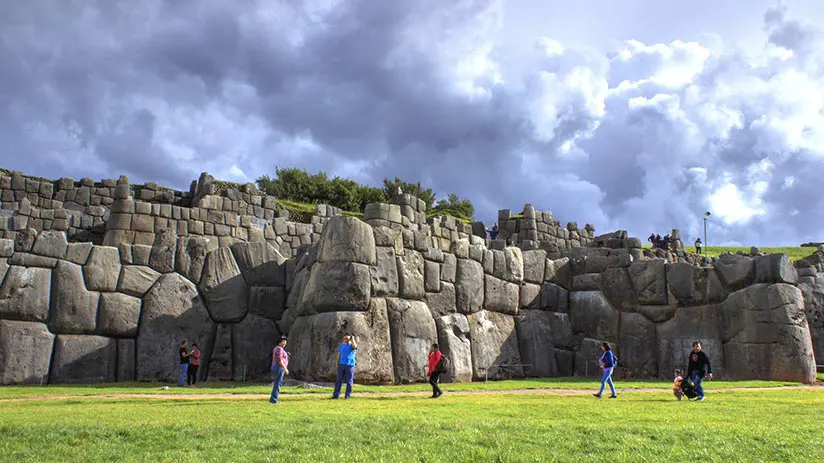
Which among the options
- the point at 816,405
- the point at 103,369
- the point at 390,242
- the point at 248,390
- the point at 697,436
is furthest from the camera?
the point at 390,242

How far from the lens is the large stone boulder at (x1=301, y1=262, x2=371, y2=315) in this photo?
1722cm

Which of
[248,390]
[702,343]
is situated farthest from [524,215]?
[248,390]

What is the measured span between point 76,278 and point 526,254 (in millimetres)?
13699

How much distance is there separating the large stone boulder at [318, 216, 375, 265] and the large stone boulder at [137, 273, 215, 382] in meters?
3.87

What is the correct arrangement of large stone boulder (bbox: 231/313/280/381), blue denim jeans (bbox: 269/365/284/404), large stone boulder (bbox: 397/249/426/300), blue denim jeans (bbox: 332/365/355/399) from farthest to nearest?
1. large stone boulder (bbox: 231/313/280/381)
2. large stone boulder (bbox: 397/249/426/300)
3. blue denim jeans (bbox: 332/365/355/399)
4. blue denim jeans (bbox: 269/365/284/404)

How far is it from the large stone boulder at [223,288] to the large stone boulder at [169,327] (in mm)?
281

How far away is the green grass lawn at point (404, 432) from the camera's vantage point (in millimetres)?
7547

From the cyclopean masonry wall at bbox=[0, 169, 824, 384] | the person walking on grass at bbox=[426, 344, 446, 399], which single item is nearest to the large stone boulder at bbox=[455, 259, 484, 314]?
the cyclopean masonry wall at bbox=[0, 169, 824, 384]

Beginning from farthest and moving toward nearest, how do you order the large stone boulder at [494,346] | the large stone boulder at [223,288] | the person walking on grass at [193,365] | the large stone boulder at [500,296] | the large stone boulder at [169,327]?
the large stone boulder at [500,296]
the large stone boulder at [494,346]
the large stone boulder at [223,288]
the large stone boulder at [169,327]
the person walking on grass at [193,365]

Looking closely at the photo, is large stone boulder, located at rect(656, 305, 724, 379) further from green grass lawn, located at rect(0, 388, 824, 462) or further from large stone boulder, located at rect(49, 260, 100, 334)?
large stone boulder, located at rect(49, 260, 100, 334)

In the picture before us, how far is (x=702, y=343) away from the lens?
20875mm

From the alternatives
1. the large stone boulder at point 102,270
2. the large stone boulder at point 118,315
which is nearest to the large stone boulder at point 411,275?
the large stone boulder at point 118,315

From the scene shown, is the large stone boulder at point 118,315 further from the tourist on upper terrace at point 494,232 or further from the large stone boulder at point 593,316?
the tourist on upper terrace at point 494,232

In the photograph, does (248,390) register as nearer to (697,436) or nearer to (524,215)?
(697,436)
